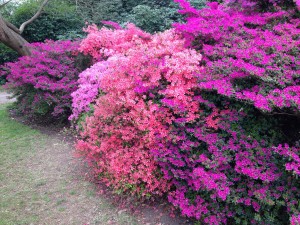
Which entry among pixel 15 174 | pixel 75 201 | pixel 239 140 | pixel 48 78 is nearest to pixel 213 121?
pixel 239 140

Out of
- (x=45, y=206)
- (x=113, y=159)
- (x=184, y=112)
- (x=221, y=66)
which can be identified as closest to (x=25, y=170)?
(x=45, y=206)

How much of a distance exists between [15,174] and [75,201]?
1490 millimetres

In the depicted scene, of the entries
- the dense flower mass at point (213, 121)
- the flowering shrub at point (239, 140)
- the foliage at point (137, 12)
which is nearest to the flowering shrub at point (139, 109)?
the dense flower mass at point (213, 121)

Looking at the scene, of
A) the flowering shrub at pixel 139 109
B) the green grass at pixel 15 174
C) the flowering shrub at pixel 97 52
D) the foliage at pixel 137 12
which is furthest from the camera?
the foliage at pixel 137 12

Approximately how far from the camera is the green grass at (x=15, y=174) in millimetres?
3742

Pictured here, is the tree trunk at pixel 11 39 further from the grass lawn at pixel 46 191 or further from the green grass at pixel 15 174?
the grass lawn at pixel 46 191

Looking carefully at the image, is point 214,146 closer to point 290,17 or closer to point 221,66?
point 221,66

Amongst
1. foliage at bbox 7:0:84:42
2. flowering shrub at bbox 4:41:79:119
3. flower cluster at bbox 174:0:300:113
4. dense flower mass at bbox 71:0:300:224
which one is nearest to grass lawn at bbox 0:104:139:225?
dense flower mass at bbox 71:0:300:224

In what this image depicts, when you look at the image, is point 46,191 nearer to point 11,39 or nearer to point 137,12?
point 11,39

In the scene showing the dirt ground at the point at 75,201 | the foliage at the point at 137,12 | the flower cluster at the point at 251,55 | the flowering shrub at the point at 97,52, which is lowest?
the dirt ground at the point at 75,201

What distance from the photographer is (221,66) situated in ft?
10.8

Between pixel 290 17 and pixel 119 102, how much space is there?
2705 mm

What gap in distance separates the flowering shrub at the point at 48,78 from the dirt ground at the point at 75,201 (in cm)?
164

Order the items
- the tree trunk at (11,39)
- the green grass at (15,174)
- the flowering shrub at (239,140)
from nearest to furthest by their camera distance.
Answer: the flowering shrub at (239,140), the green grass at (15,174), the tree trunk at (11,39)
